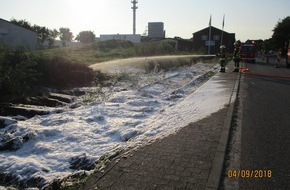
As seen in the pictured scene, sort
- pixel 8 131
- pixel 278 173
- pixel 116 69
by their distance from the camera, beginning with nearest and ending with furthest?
pixel 278 173 < pixel 8 131 < pixel 116 69

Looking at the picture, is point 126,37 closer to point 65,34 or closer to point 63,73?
point 65,34

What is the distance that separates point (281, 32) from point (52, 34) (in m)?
67.9

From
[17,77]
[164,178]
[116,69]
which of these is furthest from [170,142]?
[116,69]

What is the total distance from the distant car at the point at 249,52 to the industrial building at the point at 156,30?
5498cm

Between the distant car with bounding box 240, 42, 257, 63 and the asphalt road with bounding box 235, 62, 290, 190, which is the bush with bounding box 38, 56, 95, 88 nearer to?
the asphalt road with bounding box 235, 62, 290, 190

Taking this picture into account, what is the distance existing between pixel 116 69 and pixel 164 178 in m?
Result: 13.2

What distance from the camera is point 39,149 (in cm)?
507

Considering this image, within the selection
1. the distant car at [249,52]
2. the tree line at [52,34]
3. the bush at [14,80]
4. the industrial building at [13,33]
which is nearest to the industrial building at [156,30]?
the tree line at [52,34]

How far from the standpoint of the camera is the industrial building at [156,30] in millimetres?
87269

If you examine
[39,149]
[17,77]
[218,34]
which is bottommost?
[39,149]

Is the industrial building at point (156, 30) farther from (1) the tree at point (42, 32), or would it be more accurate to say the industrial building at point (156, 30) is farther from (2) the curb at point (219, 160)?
(2) the curb at point (219, 160)

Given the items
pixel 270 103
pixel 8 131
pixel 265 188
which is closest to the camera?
pixel 265 188

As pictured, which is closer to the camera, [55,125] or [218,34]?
[55,125]

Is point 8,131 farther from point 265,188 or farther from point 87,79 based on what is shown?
point 87,79
